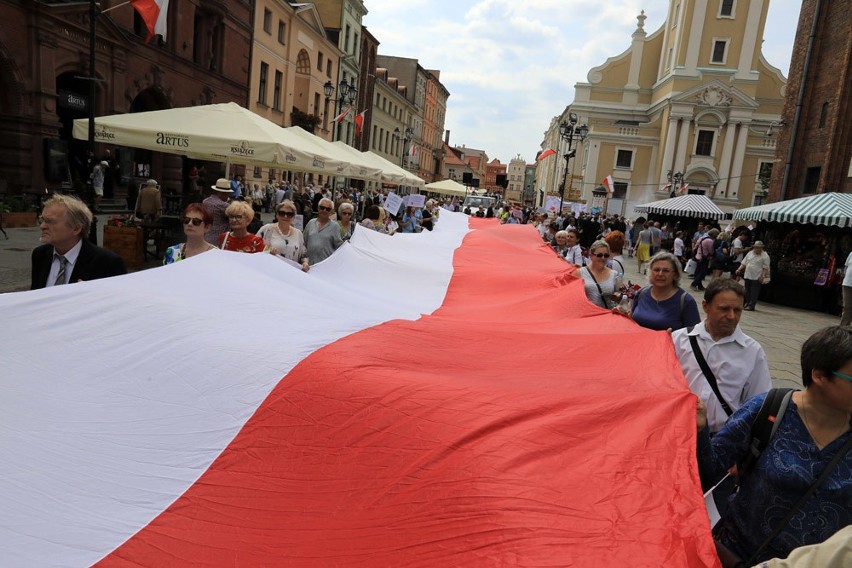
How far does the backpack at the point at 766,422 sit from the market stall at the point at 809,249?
16.2 meters

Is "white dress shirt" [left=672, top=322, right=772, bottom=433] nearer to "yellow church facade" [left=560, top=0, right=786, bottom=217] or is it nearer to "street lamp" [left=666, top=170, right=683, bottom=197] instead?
"street lamp" [left=666, top=170, right=683, bottom=197]

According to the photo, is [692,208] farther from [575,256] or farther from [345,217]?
[345,217]

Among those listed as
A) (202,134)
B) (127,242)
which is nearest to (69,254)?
(202,134)

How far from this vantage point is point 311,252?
770 centimetres

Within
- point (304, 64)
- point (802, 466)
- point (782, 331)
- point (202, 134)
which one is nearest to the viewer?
point (802, 466)

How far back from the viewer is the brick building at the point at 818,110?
22.7 meters

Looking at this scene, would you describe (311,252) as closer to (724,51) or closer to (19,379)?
(19,379)

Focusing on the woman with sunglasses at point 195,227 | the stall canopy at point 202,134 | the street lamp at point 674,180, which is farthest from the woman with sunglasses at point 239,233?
the street lamp at point 674,180

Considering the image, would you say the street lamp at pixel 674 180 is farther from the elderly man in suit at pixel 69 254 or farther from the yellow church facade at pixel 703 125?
the elderly man in suit at pixel 69 254

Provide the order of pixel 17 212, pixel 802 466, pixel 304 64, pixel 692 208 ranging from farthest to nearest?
pixel 304 64, pixel 692 208, pixel 17 212, pixel 802 466

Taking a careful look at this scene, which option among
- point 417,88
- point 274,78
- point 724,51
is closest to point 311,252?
point 274,78

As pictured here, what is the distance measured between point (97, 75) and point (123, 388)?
20395mm

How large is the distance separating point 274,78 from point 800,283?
2983 cm

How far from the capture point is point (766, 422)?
95.6 inches
